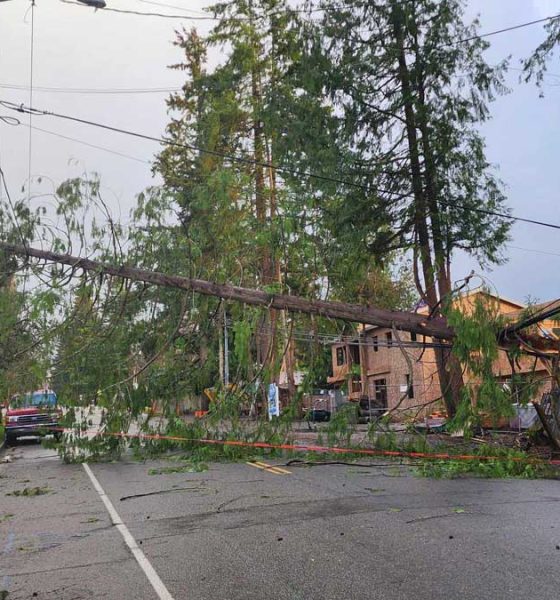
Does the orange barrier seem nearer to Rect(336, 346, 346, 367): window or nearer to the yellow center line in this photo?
the yellow center line

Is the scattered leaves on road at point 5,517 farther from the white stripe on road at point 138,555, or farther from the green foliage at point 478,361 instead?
the green foliage at point 478,361

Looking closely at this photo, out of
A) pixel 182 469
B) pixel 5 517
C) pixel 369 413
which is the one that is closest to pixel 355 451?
pixel 182 469

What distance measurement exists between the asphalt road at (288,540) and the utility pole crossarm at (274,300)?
146 inches

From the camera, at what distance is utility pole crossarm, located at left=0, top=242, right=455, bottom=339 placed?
12977mm

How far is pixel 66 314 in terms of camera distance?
502 inches

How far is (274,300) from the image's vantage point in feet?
43.6

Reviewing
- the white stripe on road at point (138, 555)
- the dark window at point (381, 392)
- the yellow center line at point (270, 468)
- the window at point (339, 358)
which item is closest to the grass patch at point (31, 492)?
the white stripe on road at point (138, 555)

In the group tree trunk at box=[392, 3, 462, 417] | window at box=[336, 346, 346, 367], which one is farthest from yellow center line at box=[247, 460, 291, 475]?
window at box=[336, 346, 346, 367]

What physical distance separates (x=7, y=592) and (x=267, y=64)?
2496cm

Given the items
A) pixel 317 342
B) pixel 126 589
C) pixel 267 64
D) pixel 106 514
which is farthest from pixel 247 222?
pixel 126 589

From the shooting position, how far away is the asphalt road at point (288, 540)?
4.77 meters

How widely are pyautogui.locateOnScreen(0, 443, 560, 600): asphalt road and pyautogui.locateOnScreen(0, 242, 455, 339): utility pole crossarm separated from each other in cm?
370

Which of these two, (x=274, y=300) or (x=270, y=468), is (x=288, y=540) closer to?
(x=270, y=468)

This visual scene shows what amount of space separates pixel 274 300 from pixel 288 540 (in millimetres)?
7482
